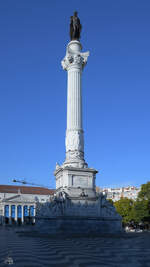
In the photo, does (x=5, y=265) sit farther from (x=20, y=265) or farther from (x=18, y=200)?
(x=18, y=200)

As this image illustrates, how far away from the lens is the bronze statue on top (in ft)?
128

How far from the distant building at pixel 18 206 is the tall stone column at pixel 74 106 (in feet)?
160

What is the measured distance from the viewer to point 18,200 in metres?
84.6

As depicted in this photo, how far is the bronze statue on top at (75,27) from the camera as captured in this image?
1538 inches

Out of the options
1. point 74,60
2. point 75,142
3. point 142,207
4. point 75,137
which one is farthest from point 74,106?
point 142,207

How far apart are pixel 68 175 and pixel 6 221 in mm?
55750

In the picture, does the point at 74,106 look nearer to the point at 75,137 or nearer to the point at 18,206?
the point at 75,137

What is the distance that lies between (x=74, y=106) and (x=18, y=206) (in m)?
57.3

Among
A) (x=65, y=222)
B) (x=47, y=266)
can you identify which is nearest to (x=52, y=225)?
(x=65, y=222)

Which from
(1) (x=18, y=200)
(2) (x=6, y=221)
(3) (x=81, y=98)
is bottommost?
(2) (x=6, y=221)

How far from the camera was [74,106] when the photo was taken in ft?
115

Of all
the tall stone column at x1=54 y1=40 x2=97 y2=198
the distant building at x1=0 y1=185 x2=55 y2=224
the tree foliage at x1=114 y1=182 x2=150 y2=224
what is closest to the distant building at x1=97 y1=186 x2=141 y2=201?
the distant building at x1=0 y1=185 x2=55 y2=224

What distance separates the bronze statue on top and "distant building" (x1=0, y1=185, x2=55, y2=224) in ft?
169

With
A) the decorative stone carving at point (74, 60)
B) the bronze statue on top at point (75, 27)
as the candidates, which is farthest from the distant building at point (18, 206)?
the bronze statue on top at point (75, 27)
